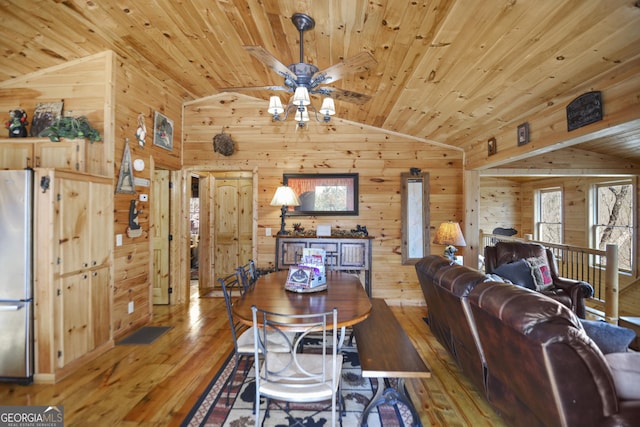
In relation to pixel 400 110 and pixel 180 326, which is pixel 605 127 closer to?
pixel 400 110

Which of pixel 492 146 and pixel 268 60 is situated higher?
pixel 268 60

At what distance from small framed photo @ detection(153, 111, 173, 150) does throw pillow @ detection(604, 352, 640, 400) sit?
484 centimetres

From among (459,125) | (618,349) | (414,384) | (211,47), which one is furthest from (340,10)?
(414,384)

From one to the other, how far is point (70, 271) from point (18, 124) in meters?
1.68

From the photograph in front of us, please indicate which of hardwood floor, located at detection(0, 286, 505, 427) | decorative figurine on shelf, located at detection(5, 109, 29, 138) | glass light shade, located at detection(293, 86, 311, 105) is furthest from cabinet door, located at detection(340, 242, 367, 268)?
decorative figurine on shelf, located at detection(5, 109, 29, 138)

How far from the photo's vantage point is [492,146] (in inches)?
156

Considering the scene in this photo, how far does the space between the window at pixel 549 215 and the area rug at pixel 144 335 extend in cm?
811

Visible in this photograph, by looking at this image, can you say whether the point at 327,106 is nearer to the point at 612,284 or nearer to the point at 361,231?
the point at 361,231

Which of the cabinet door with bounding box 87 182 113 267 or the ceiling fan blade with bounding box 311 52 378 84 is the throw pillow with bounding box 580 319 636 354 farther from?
the cabinet door with bounding box 87 182 113 267

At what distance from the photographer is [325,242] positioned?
446 cm

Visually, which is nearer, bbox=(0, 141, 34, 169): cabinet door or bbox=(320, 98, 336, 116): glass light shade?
bbox=(320, 98, 336, 116): glass light shade

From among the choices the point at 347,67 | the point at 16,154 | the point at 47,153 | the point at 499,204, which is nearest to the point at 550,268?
the point at 347,67

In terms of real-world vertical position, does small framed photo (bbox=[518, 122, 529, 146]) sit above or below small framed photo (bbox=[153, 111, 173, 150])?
below

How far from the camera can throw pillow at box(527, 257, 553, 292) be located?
3740mm
